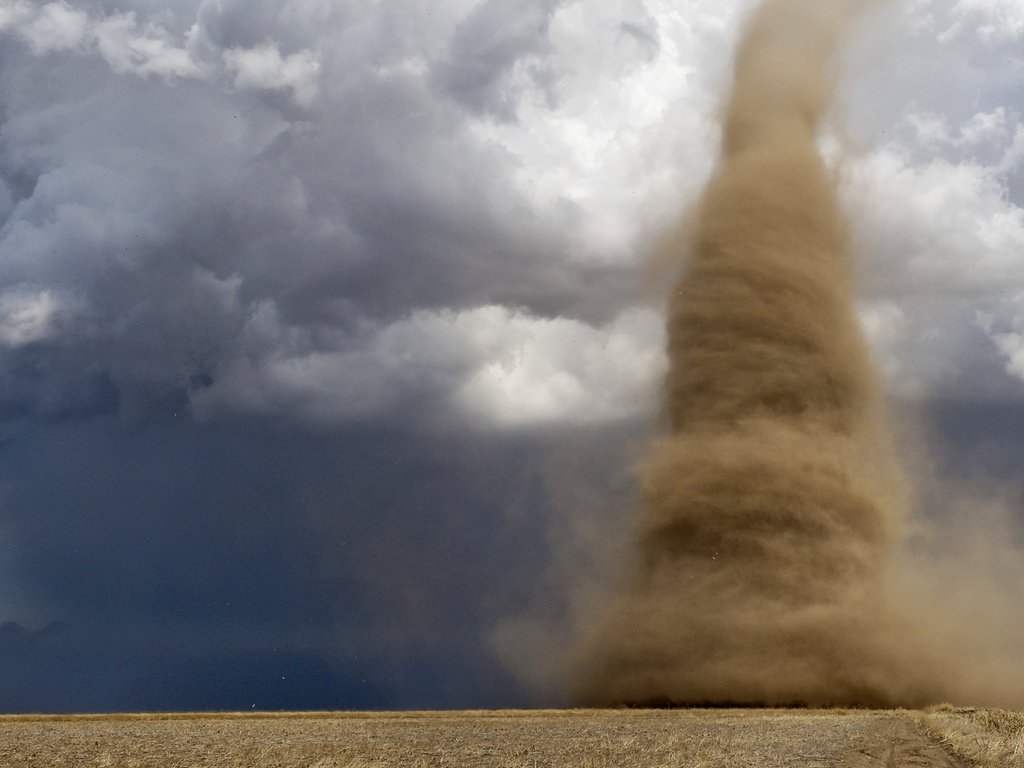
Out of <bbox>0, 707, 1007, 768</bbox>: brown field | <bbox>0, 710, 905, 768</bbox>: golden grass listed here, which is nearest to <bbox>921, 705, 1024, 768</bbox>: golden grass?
<bbox>0, 707, 1007, 768</bbox>: brown field

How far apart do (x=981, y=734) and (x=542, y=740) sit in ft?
51.9

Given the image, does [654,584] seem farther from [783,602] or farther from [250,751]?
[250,751]

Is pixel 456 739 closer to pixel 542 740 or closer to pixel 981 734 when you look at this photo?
pixel 542 740

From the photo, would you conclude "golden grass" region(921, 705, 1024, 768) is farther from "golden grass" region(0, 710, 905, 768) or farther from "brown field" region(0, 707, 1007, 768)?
"golden grass" region(0, 710, 905, 768)

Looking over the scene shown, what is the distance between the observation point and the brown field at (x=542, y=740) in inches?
1361

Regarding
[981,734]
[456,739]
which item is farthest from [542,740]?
[981,734]

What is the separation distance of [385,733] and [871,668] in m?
30.1

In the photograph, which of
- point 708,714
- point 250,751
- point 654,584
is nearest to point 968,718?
point 708,714

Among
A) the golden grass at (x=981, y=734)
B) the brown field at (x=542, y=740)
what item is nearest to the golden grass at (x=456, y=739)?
the brown field at (x=542, y=740)

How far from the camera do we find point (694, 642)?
64.0 meters

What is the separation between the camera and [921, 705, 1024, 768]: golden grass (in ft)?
111

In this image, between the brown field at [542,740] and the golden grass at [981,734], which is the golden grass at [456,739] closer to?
the brown field at [542,740]

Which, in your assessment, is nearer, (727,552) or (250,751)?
(250,751)

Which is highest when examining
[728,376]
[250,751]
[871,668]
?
[728,376]
